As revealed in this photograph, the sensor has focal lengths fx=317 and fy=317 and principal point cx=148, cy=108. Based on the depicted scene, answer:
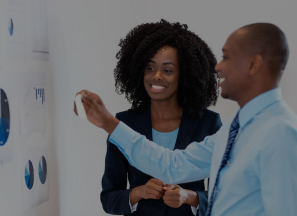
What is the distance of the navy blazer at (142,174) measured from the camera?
1.66 m

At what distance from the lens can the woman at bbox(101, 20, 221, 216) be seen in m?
1.65

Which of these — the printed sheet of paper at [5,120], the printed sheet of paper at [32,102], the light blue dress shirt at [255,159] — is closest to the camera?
the light blue dress shirt at [255,159]

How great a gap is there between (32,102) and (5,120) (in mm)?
196

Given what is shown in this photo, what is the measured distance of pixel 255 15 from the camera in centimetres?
222

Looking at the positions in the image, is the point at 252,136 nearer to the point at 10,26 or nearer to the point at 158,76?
the point at 158,76

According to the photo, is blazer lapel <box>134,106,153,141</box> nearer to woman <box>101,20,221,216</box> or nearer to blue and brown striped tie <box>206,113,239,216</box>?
woman <box>101,20,221,216</box>

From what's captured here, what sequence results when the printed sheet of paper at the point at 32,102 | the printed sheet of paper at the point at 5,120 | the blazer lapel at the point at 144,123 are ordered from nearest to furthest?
the printed sheet of paper at the point at 5,120
the printed sheet of paper at the point at 32,102
the blazer lapel at the point at 144,123

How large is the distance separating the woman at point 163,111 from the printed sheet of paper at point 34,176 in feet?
1.08

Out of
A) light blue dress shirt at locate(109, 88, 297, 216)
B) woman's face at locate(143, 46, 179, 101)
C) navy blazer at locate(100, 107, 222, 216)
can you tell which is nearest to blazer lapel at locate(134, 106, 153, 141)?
navy blazer at locate(100, 107, 222, 216)

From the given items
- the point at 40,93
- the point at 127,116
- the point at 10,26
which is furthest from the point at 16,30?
the point at 127,116

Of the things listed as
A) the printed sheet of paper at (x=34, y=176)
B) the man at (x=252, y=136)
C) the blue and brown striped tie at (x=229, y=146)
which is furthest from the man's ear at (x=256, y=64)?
the printed sheet of paper at (x=34, y=176)

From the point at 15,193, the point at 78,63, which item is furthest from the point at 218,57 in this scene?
the point at 15,193

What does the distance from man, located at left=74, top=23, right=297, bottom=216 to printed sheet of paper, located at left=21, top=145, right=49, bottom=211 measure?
66cm

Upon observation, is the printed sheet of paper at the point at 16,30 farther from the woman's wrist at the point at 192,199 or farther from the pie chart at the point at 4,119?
the woman's wrist at the point at 192,199
